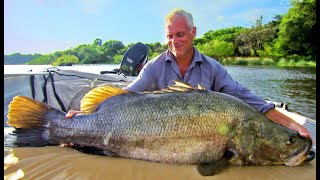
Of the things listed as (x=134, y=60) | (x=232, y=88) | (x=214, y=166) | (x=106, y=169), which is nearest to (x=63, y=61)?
(x=134, y=60)

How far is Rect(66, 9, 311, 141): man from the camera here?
3750 millimetres

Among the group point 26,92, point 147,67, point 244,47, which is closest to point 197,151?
point 147,67

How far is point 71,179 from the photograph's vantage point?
8.04 ft

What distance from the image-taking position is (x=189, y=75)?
3.93 meters

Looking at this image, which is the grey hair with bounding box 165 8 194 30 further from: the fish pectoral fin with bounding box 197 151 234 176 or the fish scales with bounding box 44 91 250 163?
the fish pectoral fin with bounding box 197 151 234 176

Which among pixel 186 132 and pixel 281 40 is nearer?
pixel 186 132

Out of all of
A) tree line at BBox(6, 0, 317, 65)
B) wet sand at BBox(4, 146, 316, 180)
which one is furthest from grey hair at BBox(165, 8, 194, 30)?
tree line at BBox(6, 0, 317, 65)

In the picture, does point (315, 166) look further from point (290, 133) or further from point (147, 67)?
point (147, 67)

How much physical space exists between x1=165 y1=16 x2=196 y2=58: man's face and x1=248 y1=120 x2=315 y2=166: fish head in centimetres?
135

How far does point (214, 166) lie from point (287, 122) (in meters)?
0.94

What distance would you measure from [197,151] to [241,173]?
14.3 inches

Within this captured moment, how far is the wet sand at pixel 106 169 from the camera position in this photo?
2.53m

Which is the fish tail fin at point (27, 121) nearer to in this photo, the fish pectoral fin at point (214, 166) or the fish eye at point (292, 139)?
the fish pectoral fin at point (214, 166)

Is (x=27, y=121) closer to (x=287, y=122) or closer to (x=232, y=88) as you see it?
(x=232, y=88)
